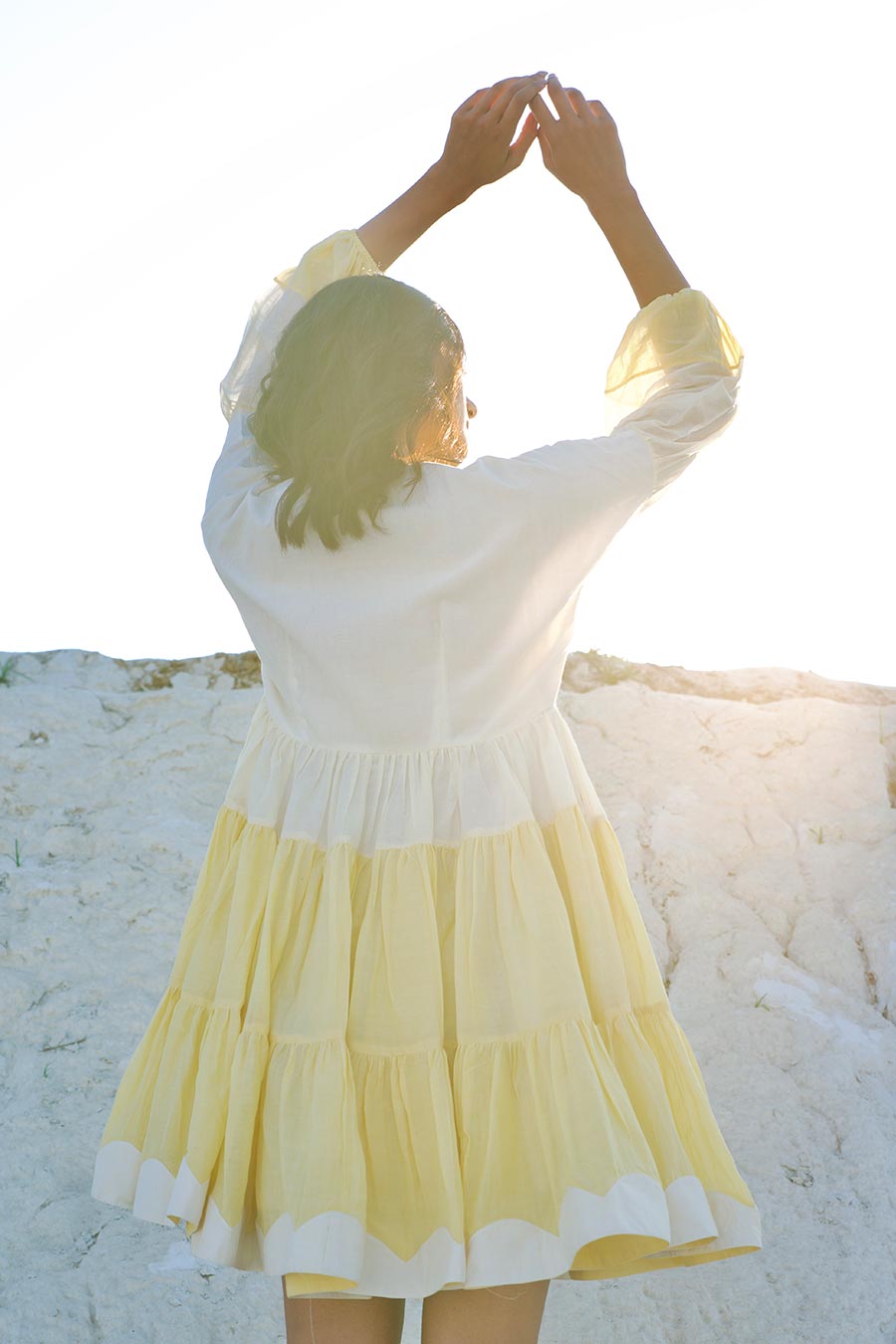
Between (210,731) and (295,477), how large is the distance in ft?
9.02

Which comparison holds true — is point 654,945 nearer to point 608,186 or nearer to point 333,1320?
point 333,1320

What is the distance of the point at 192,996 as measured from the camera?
5.57 feet

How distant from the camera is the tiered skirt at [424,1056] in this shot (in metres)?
1.47

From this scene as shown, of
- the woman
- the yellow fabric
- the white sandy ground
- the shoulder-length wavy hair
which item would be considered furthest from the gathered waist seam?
the white sandy ground

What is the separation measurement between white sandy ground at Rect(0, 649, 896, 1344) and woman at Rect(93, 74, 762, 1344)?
0.99m

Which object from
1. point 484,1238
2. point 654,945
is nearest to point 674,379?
point 484,1238

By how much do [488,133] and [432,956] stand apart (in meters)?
1.16

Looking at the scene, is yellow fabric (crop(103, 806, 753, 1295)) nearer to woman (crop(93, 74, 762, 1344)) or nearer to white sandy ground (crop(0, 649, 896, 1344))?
woman (crop(93, 74, 762, 1344))

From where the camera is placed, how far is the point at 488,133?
186 cm

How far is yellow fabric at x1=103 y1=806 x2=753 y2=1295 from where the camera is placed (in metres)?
1.49

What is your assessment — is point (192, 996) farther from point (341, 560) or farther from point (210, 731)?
point (210, 731)

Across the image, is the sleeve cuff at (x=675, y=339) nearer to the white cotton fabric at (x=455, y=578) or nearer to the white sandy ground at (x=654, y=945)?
the white cotton fabric at (x=455, y=578)

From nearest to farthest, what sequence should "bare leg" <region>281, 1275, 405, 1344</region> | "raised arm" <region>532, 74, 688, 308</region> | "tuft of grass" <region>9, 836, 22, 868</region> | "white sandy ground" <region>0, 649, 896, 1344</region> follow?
"bare leg" <region>281, 1275, 405, 1344</region>
"raised arm" <region>532, 74, 688, 308</region>
"white sandy ground" <region>0, 649, 896, 1344</region>
"tuft of grass" <region>9, 836, 22, 868</region>

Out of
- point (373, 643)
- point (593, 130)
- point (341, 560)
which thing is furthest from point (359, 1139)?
Result: point (593, 130)
